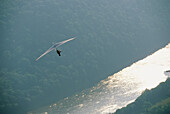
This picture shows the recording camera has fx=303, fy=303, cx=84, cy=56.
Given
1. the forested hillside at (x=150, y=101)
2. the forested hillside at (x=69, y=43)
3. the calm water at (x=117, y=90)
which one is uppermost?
the forested hillside at (x=69, y=43)

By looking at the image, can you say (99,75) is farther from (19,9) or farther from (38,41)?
(19,9)

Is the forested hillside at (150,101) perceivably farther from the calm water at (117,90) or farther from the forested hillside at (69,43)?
the forested hillside at (69,43)

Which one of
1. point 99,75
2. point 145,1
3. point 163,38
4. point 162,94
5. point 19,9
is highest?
point 19,9

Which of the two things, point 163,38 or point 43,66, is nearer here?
point 43,66

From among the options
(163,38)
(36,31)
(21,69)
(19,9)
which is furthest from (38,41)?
(163,38)

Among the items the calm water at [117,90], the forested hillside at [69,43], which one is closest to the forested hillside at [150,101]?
the calm water at [117,90]

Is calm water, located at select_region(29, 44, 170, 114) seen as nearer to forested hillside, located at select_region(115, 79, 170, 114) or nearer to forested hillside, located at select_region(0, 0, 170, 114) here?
forested hillside, located at select_region(0, 0, 170, 114)
